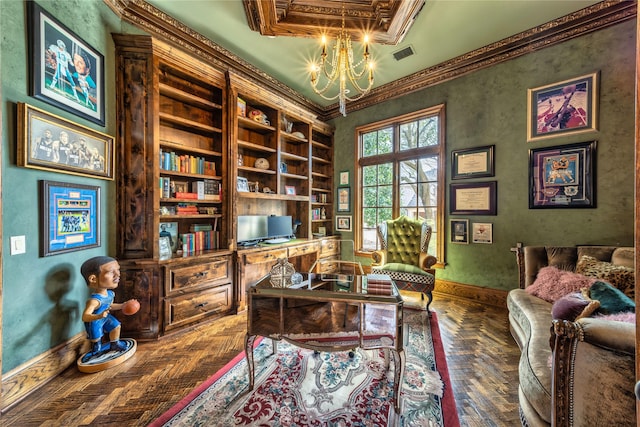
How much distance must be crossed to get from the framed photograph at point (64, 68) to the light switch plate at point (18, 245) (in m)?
1.00

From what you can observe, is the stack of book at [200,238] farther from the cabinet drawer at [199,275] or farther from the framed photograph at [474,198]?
the framed photograph at [474,198]

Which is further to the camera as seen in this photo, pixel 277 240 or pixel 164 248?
pixel 277 240

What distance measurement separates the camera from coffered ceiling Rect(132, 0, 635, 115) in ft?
7.73

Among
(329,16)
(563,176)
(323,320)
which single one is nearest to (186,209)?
(323,320)

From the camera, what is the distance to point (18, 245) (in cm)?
162

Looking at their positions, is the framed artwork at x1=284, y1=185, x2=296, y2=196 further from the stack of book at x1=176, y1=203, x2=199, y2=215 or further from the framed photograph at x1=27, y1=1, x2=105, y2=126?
the framed photograph at x1=27, y1=1, x2=105, y2=126

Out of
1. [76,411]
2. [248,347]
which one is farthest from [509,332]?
[76,411]

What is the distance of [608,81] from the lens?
2.58m

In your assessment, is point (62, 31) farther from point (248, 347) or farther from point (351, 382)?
point (351, 382)

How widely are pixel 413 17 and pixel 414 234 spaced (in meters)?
2.54

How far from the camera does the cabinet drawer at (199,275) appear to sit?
246 centimetres

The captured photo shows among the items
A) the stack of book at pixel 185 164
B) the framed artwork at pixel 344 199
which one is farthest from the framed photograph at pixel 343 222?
the stack of book at pixel 185 164

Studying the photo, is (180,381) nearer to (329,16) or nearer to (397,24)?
(329,16)

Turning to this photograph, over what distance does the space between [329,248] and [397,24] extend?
3456 mm
